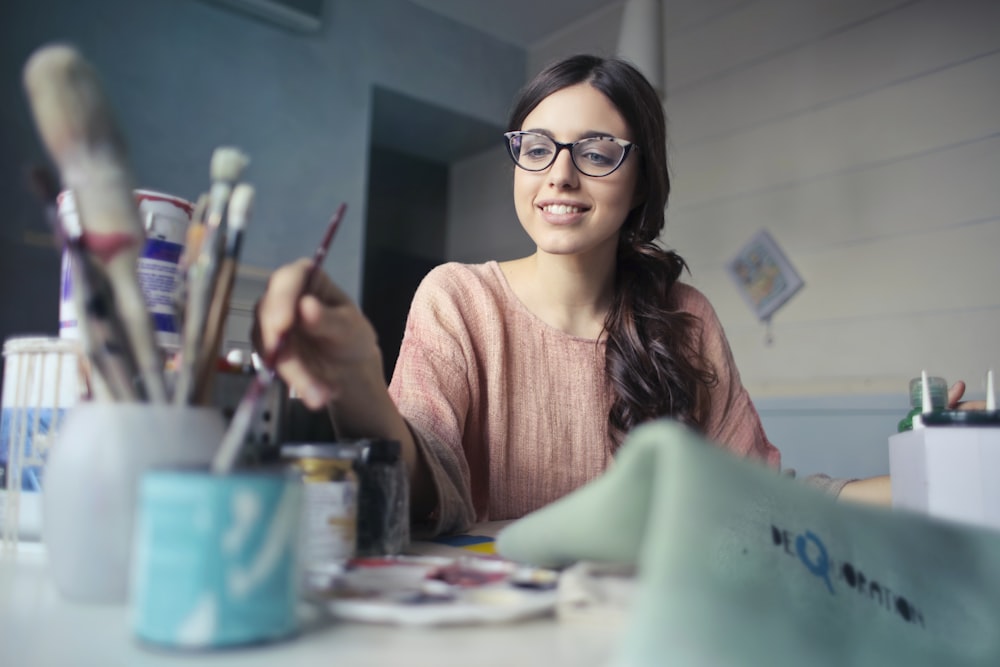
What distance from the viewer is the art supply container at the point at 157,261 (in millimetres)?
577

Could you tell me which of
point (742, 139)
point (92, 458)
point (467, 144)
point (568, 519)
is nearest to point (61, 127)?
point (92, 458)

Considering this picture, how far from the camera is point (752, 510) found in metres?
0.39

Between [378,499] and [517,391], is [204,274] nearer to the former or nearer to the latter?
[378,499]

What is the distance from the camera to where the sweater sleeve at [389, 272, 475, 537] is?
0.75 meters

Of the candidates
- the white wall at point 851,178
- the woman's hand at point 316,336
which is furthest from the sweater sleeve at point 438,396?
the white wall at point 851,178

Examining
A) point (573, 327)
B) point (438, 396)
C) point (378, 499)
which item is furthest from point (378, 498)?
point (573, 327)

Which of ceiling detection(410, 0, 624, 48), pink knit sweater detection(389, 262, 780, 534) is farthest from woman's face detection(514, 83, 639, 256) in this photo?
ceiling detection(410, 0, 624, 48)

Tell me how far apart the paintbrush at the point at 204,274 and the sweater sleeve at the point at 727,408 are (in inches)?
38.4

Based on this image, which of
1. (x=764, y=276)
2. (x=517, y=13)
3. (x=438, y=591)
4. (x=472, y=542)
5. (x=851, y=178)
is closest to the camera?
(x=438, y=591)

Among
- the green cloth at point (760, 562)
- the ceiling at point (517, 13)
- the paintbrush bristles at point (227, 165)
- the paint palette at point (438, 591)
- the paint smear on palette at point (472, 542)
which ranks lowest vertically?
the paint smear on palette at point (472, 542)

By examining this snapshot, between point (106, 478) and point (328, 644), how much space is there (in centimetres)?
16

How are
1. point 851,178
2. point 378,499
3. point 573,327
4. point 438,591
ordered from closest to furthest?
point 438,591
point 378,499
point 573,327
point 851,178

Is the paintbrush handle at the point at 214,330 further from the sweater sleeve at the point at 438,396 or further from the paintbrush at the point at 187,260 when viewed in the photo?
the sweater sleeve at the point at 438,396

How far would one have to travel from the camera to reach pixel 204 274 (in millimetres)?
430
